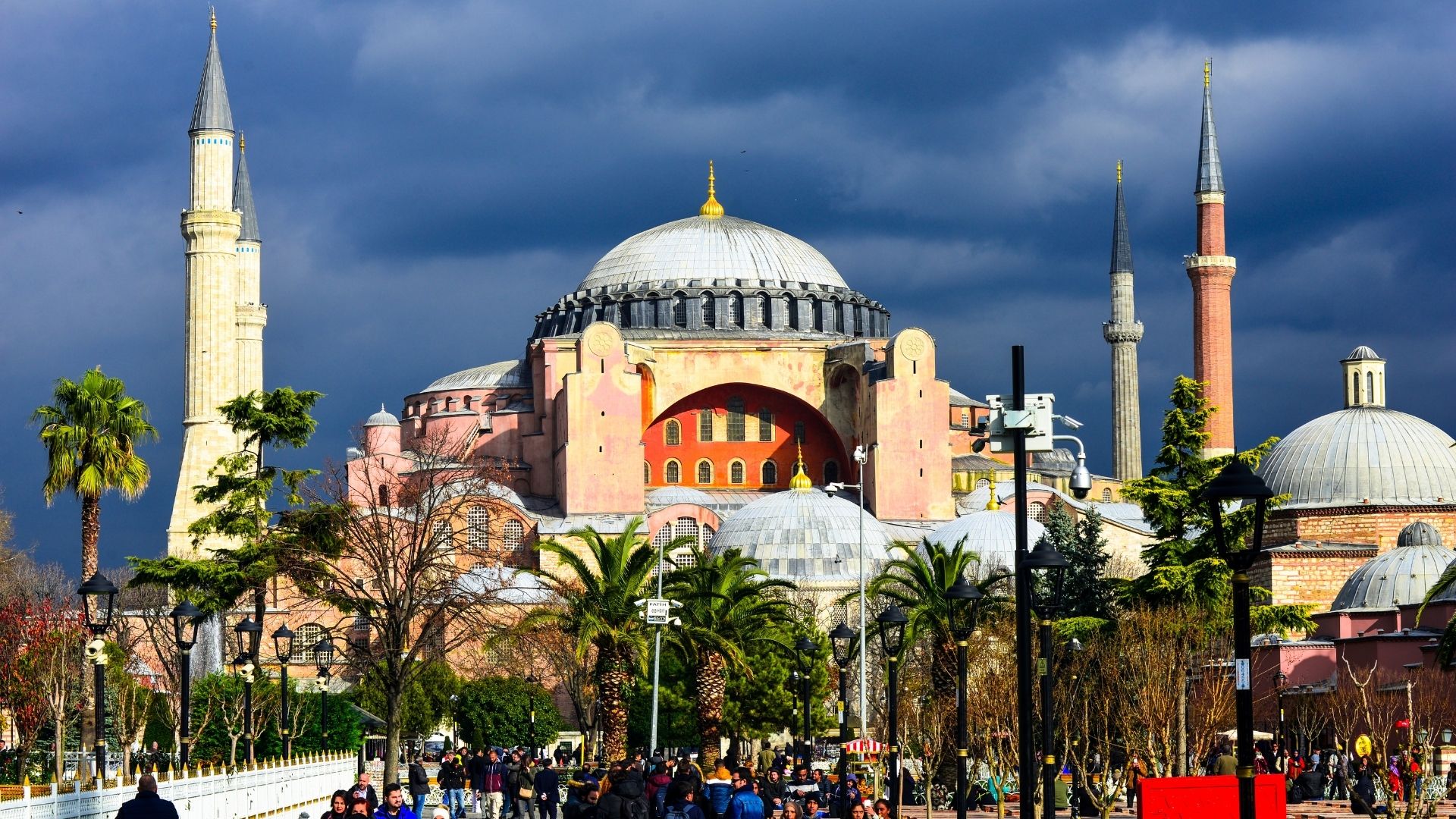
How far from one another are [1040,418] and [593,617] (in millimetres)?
17943

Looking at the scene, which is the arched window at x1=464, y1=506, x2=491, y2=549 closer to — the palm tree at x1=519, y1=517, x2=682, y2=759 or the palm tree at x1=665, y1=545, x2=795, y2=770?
the palm tree at x1=665, y1=545, x2=795, y2=770

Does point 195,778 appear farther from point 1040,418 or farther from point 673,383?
point 673,383

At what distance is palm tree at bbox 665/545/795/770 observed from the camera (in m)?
37.2

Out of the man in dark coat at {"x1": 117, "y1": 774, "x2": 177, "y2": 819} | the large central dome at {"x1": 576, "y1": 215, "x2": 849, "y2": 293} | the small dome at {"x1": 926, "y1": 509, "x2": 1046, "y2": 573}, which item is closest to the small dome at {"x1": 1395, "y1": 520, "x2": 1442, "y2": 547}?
the small dome at {"x1": 926, "y1": 509, "x2": 1046, "y2": 573}

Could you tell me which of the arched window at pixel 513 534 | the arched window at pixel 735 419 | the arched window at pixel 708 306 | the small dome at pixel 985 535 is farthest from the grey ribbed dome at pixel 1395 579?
the arched window at pixel 708 306

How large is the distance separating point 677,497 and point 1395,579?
23.9 m

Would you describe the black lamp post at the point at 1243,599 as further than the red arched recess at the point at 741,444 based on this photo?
No

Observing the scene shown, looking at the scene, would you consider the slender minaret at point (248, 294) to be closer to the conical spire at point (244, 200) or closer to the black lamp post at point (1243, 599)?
the conical spire at point (244, 200)

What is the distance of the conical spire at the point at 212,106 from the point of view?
57.1 meters

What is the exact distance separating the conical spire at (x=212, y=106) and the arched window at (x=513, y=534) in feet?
42.5

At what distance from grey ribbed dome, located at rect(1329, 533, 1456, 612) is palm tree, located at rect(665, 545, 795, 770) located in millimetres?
13700

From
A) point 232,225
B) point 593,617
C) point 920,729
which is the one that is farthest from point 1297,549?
point 232,225

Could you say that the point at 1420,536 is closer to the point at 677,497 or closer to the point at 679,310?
the point at 677,497

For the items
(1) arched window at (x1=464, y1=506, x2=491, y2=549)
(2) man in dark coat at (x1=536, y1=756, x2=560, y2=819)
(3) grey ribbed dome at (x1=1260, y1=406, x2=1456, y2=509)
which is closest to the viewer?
(2) man in dark coat at (x1=536, y1=756, x2=560, y2=819)
